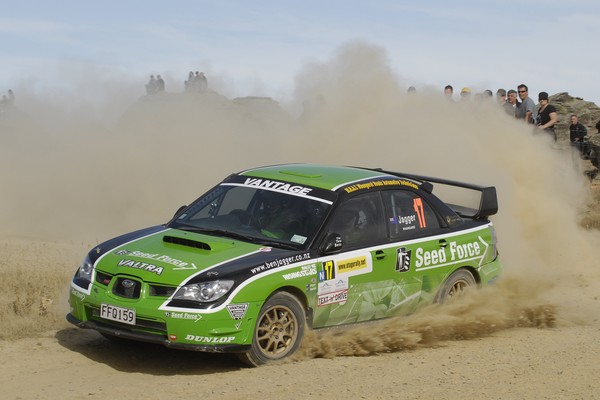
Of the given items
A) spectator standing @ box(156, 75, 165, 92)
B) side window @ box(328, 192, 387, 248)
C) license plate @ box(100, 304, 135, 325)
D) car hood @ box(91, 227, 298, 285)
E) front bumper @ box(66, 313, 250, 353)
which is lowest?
front bumper @ box(66, 313, 250, 353)

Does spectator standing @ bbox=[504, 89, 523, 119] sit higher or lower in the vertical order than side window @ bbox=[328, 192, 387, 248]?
higher

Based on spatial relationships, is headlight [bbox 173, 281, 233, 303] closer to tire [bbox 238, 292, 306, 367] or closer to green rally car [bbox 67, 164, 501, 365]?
green rally car [bbox 67, 164, 501, 365]

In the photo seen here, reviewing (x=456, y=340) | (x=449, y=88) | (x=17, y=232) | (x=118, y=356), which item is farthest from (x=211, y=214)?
(x=449, y=88)

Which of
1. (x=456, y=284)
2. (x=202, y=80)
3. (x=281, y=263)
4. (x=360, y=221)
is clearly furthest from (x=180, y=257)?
(x=202, y=80)

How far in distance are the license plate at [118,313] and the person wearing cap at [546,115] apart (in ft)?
38.9

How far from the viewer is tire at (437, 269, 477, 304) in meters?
9.37

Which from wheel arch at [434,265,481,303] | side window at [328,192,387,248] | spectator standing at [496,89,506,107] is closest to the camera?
side window at [328,192,387,248]

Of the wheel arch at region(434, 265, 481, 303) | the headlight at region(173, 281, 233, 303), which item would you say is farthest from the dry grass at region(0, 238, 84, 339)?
the wheel arch at region(434, 265, 481, 303)

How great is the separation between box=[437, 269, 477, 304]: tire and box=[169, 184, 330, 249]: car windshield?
1593mm

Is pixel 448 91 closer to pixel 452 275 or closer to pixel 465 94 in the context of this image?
pixel 465 94

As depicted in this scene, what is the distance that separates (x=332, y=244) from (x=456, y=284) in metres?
1.90

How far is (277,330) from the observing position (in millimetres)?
7875

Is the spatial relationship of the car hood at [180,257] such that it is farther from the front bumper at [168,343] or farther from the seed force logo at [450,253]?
the seed force logo at [450,253]

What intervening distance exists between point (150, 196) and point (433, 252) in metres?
9.97
